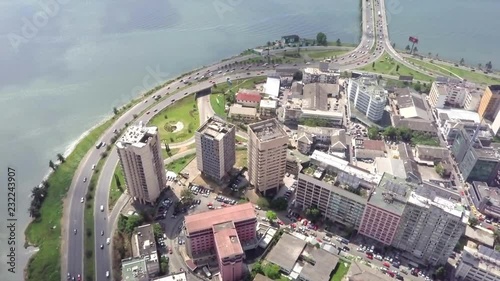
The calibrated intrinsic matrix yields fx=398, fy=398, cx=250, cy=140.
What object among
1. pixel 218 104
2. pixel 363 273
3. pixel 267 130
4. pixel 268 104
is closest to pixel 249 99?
pixel 268 104

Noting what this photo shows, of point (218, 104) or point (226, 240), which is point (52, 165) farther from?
point (226, 240)

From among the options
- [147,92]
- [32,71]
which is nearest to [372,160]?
[147,92]

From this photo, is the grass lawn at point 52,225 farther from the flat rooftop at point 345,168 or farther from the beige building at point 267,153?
the flat rooftop at point 345,168

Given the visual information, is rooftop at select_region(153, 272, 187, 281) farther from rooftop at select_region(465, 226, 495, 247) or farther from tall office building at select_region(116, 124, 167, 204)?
rooftop at select_region(465, 226, 495, 247)

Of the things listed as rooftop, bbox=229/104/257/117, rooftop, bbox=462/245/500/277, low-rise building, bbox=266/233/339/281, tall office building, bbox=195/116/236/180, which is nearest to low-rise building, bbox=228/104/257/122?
rooftop, bbox=229/104/257/117

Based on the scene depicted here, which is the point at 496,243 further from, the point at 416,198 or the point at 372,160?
the point at 372,160

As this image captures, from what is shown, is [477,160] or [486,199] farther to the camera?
[477,160]

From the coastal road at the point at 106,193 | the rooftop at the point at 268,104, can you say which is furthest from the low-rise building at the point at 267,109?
the coastal road at the point at 106,193

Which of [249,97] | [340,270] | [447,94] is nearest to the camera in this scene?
[340,270]
